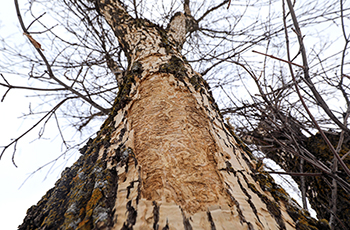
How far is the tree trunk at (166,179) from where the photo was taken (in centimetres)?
56

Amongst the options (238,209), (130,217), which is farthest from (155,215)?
(238,209)

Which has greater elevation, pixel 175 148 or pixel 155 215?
pixel 175 148

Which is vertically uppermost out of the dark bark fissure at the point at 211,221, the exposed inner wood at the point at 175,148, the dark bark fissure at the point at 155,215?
the exposed inner wood at the point at 175,148

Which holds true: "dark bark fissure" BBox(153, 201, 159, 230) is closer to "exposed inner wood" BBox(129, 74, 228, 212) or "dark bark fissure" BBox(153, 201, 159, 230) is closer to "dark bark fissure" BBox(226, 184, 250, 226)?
"exposed inner wood" BBox(129, 74, 228, 212)

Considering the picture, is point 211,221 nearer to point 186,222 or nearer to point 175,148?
point 186,222

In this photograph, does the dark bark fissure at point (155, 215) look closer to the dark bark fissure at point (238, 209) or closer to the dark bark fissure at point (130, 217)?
the dark bark fissure at point (130, 217)

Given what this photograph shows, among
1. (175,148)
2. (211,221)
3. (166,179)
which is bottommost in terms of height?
(211,221)

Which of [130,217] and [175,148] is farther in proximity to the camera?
[175,148]

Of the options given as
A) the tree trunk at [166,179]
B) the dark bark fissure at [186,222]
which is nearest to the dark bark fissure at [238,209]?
the tree trunk at [166,179]

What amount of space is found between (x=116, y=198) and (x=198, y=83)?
2.76ft

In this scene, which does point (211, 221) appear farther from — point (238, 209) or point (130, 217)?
point (130, 217)

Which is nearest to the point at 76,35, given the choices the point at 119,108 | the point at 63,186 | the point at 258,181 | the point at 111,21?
the point at 111,21

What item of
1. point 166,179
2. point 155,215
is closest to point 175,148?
point 166,179

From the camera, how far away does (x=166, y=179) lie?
653mm
